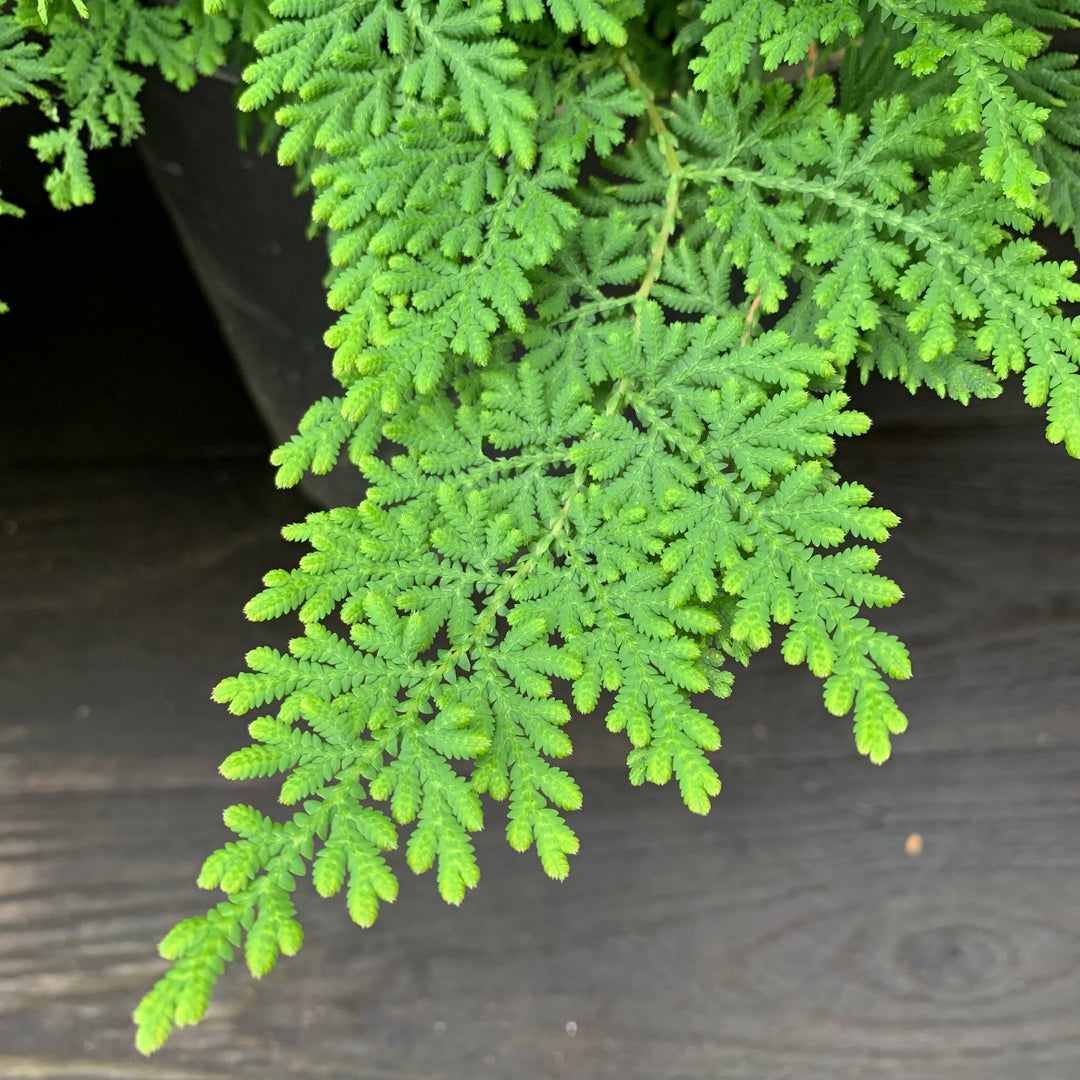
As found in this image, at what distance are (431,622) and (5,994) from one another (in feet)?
2.63

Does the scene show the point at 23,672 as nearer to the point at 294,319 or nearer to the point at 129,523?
the point at 129,523

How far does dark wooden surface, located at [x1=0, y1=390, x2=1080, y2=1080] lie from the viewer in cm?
107

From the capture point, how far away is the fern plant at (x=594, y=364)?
57 centimetres

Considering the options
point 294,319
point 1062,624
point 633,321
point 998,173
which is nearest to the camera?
point 998,173

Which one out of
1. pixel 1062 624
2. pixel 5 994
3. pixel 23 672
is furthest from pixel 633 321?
pixel 5 994

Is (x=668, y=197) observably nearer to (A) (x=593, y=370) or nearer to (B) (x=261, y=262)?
(A) (x=593, y=370)

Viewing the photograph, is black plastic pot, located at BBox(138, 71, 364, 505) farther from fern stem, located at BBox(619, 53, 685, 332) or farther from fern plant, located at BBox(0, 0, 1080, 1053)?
fern stem, located at BBox(619, 53, 685, 332)

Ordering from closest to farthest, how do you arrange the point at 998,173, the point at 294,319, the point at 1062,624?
the point at 998,173
the point at 294,319
the point at 1062,624

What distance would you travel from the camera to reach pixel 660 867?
1.12 metres

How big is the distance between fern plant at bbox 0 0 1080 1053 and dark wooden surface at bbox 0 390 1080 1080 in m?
0.49

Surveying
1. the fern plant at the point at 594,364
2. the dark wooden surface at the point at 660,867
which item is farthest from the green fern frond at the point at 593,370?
the dark wooden surface at the point at 660,867

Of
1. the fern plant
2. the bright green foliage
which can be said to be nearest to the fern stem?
the fern plant

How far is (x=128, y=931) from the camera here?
1104 millimetres

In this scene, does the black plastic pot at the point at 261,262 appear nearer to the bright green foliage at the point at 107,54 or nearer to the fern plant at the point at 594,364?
the bright green foliage at the point at 107,54
